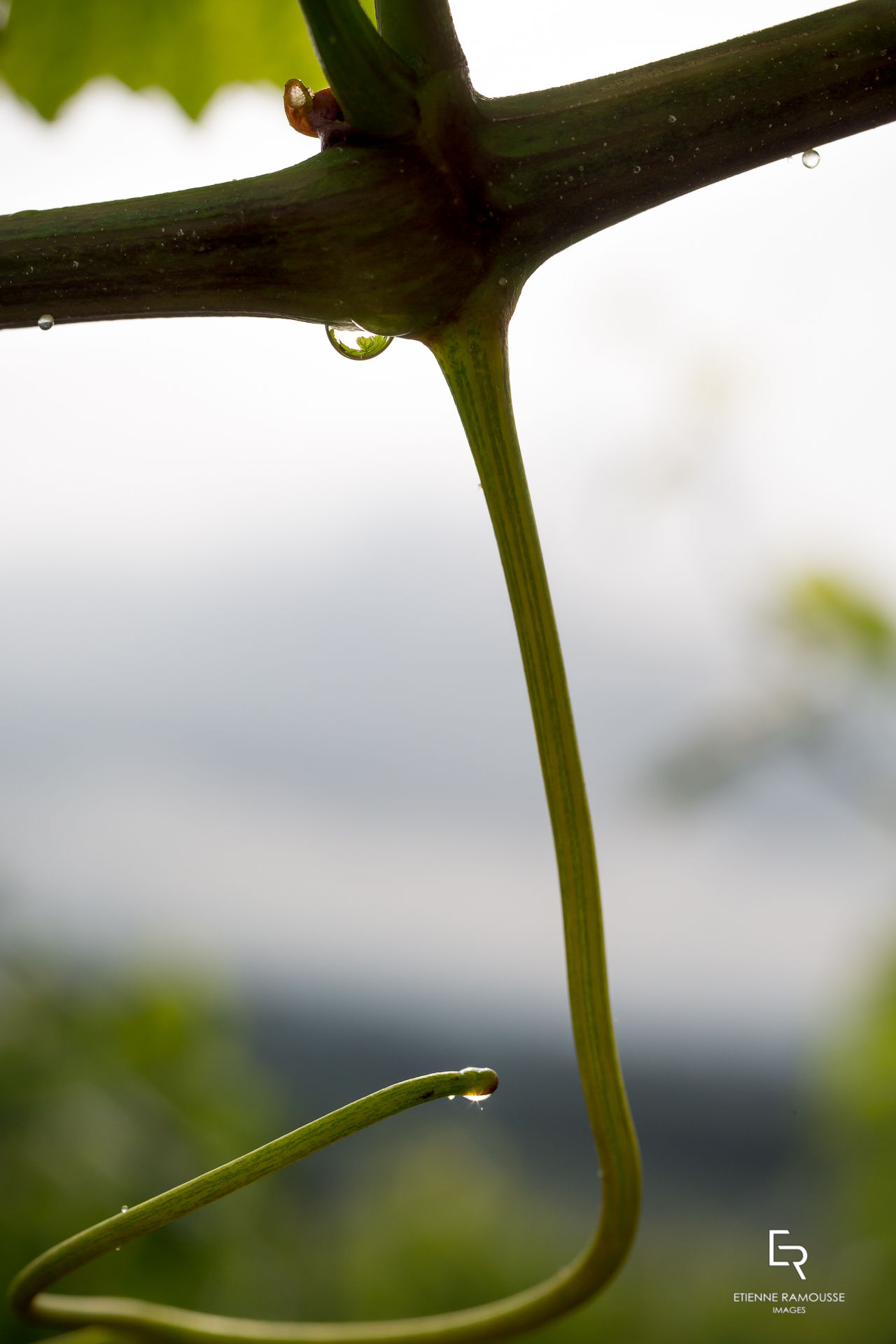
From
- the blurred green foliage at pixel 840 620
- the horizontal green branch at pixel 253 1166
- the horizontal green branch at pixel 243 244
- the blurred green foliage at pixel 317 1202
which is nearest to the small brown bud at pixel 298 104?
the horizontal green branch at pixel 243 244

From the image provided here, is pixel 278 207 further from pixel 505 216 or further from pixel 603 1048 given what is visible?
pixel 603 1048

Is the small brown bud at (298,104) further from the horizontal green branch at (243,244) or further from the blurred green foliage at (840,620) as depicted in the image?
the blurred green foliage at (840,620)

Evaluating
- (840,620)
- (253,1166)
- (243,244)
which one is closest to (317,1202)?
(840,620)

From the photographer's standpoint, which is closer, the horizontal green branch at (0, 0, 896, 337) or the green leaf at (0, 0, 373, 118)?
the horizontal green branch at (0, 0, 896, 337)

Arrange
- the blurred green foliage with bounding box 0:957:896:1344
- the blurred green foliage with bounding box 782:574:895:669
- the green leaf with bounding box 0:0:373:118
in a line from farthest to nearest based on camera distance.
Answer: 1. the blurred green foliage with bounding box 0:957:896:1344
2. the blurred green foliage with bounding box 782:574:895:669
3. the green leaf with bounding box 0:0:373:118

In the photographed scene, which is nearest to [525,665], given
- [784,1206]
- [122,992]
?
[122,992]

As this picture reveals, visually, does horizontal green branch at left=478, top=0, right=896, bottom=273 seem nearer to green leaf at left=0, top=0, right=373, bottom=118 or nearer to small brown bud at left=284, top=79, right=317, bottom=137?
small brown bud at left=284, top=79, right=317, bottom=137

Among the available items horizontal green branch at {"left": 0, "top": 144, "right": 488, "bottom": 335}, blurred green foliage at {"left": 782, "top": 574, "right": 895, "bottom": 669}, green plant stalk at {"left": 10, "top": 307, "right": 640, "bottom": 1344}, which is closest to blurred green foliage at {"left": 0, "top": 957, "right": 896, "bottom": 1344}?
blurred green foliage at {"left": 782, "top": 574, "right": 895, "bottom": 669}
